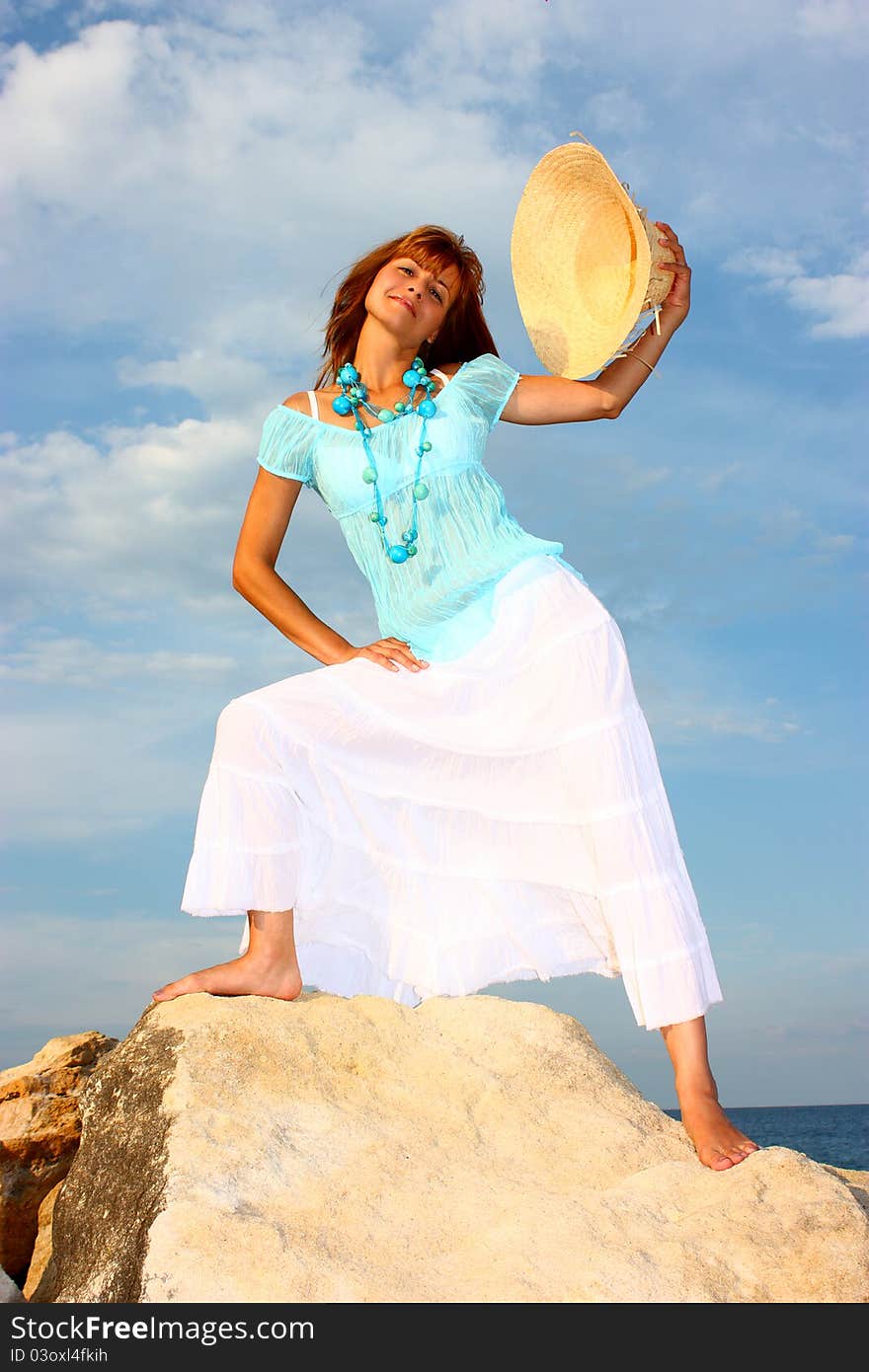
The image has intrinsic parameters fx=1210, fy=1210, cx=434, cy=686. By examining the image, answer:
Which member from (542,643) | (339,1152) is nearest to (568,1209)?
(339,1152)

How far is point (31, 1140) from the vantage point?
196 inches

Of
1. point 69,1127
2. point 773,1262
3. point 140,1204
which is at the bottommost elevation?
point 773,1262

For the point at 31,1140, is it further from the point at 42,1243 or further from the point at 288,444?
the point at 288,444

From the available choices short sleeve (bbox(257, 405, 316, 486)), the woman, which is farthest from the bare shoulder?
short sleeve (bbox(257, 405, 316, 486))

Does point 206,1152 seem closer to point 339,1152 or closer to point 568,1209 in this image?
point 339,1152

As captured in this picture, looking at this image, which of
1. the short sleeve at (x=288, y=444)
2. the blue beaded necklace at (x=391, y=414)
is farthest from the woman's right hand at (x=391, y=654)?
the short sleeve at (x=288, y=444)

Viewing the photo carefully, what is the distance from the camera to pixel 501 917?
4.24 meters

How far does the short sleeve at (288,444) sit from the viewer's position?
4523 mm

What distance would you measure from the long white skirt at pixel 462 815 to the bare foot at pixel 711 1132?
0.28 m

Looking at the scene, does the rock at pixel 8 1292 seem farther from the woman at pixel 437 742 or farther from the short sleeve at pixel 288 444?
the short sleeve at pixel 288 444

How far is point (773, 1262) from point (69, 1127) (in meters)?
3.23

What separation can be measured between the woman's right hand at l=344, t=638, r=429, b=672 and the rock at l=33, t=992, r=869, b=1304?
118 centimetres

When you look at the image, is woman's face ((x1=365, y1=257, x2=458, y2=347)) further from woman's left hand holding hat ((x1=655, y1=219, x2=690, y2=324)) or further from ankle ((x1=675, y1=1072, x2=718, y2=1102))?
ankle ((x1=675, y1=1072, x2=718, y2=1102))

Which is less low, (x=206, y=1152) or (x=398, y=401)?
(x=398, y=401)
